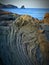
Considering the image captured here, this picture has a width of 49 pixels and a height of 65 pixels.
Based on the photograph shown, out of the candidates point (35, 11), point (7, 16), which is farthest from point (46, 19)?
point (7, 16)

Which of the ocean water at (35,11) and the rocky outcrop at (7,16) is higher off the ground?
the ocean water at (35,11)

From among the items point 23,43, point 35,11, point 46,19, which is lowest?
point 23,43

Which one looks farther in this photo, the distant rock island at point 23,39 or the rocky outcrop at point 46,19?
the rocky outcrop at point 46,19

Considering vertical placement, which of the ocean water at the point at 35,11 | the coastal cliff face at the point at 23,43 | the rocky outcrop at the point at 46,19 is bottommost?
the coastal cliff face at the point at 23,43

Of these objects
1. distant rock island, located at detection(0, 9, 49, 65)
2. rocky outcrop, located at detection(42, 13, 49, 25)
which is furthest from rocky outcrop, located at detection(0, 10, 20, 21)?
rocky outcrop, located at detection(42, 13, 49, 25)

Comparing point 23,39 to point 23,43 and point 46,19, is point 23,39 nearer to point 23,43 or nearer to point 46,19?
point 23,43

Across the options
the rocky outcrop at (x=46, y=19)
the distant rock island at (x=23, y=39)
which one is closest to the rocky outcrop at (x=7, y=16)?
the distant rock island at (x=23, y=39)

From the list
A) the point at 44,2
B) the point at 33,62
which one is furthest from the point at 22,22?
the point at 33,62

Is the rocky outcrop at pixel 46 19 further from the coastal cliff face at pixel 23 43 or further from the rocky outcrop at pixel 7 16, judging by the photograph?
the rocky outcrop at pixel 7 16
